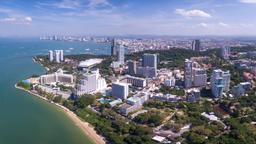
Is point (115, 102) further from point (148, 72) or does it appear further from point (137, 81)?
point (148, 72)

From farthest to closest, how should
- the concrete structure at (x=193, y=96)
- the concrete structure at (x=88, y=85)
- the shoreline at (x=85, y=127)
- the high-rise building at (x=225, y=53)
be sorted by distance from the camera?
1. the high-rise building at (x=225, y=53)
2. the concrete structure at (x=88, y=85)
3. the concrete structure at (x=193, y=96)
4. the shoreline at (x=85, y=127)

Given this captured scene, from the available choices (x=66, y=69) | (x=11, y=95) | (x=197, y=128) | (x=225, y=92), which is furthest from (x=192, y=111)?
(x=66, y=69)

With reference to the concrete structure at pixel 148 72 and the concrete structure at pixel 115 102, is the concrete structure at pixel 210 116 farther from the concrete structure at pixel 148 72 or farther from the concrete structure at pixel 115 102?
the concrete structure at pixel 148 72

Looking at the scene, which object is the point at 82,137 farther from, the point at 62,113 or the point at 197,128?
the point at 197,128

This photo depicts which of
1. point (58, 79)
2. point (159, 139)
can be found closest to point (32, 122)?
point (159, 139)

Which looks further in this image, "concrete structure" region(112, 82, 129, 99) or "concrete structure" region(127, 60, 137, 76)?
"concrete structure" region(127, 60, 137, 76)

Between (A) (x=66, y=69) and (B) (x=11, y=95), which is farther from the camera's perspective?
(A) (x=66, y=69)

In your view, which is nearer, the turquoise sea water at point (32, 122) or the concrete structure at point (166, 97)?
the turquoise sea water at point (32, 122)

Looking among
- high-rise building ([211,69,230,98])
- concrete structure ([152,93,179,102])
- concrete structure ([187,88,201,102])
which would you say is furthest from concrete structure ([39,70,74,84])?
high-rise building ([211,69,230,98])

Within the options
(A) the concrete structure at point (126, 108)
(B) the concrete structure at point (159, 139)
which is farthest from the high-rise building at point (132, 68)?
(B) the concrete structure at point (159, 139)

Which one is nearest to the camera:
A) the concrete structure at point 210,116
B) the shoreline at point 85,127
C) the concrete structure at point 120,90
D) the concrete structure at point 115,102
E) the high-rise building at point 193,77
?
the shoreline at point 85,127

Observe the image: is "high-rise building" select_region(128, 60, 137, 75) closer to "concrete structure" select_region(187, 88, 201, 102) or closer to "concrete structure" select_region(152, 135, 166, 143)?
"concrete structure" select_region(187, 88, 201, 102)
